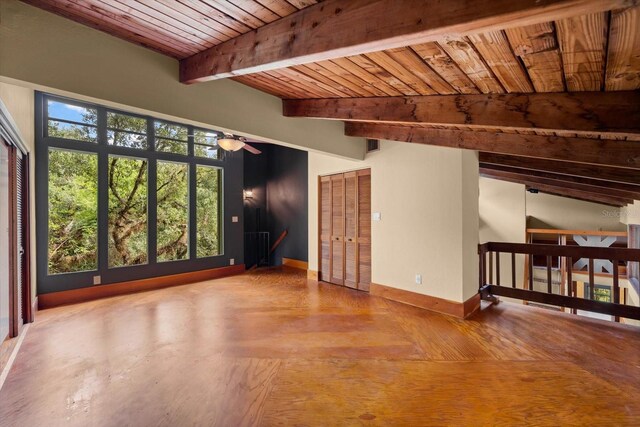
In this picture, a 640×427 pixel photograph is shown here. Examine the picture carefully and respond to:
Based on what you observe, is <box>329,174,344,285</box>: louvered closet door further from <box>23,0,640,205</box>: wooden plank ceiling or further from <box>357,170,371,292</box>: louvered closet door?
<box>23,0,640,205</box>: wooden plank ceiling

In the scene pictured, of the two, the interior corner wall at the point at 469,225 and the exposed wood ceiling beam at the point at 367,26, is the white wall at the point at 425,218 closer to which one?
the interior corner wall at the point at 469,225

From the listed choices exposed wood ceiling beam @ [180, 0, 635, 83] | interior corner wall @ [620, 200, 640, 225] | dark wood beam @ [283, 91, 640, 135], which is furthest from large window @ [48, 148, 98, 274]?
interior corner wall @ [620, 200, 640, 225]

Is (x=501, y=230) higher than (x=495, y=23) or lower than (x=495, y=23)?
lower

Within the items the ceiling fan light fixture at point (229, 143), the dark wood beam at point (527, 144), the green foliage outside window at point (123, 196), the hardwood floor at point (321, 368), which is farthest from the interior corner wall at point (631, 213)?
the green foliage outside window at point (123, 196)

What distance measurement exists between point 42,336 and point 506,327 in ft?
17.6

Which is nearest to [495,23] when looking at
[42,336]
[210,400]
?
[210,400]

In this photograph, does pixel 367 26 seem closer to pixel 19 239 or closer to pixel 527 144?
pixel 527 144

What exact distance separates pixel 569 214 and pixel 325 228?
22.5 ft

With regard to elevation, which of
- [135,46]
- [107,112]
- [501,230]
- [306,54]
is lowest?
[501,230]

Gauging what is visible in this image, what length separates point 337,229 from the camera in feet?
18.0

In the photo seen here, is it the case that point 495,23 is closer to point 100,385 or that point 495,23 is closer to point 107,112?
point 100,385

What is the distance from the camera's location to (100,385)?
2297 mm

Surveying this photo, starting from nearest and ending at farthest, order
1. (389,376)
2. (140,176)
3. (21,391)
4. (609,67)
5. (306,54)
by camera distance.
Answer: (609,67) < (306,54) < (21,391) < (389,376) < (140,176)

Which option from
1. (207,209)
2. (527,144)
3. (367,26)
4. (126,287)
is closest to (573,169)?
(527,144)
